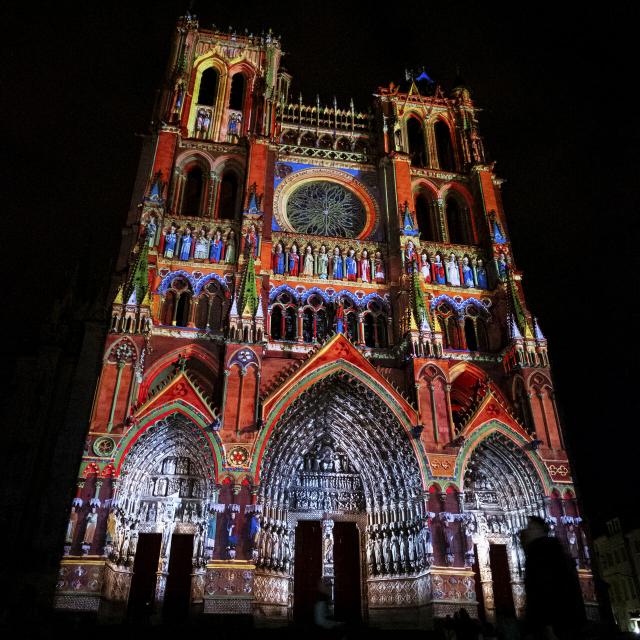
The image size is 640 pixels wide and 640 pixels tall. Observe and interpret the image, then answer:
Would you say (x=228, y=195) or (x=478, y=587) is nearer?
(x=478, y=587)

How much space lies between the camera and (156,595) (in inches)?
675

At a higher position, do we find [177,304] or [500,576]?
[177,304]

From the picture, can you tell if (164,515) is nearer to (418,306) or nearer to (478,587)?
(478,587)

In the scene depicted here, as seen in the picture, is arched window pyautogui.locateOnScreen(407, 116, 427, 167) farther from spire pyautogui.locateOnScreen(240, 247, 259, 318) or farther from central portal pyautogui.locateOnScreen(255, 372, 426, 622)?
central portal pyautogui.locateOnScreen(255, 372, 426, 622)

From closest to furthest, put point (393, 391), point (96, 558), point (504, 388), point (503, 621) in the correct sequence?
point (503, 621)
point (96, 558)
point (393, 391)
point (504, 388)

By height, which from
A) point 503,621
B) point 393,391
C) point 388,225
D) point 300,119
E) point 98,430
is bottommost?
point 503,621

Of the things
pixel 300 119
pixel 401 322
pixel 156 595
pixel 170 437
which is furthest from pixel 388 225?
pixel 156 595

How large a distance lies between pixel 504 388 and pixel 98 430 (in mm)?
14730

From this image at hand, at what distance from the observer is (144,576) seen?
17.4 meters

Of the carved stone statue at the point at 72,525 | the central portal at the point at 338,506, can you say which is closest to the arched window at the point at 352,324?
the central portal at the point at 338,506

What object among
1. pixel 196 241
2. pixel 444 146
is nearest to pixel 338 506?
pixel 196 241

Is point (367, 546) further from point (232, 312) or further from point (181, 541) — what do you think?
point (232, 312)

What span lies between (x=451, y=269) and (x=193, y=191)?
1280 centimetres

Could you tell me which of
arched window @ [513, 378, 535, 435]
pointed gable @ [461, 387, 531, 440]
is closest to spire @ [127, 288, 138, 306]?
pointed gable @ [461, 387, 531, 440]
